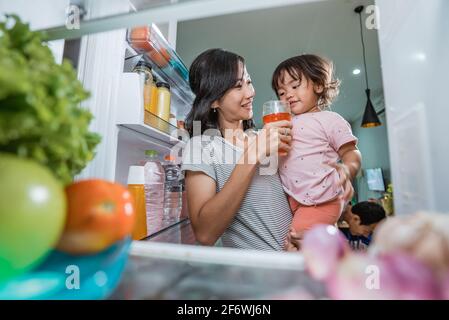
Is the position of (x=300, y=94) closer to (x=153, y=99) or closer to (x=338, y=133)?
(x=338, y=133)

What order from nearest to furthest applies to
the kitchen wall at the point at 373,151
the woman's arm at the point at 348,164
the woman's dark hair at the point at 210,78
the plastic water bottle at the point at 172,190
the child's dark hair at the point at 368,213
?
the woman's arm at the point at 348,164 → the child's dark hair at the point at 368,213 → the woman's dark hair at the point at 210,78 → the plastic water bottle at the point at 172,190 → the kitchen wall at the point at 373,151

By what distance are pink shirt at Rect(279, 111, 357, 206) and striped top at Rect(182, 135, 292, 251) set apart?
0.06 meters

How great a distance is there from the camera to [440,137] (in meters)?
0.34

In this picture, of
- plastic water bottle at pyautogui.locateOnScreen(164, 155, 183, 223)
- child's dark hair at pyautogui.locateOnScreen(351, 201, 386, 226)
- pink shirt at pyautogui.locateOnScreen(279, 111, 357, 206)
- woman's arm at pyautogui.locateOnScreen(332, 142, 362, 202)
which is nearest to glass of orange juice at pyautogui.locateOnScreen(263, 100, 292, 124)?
pink shirt at pyautogui.locateOnScreen(279, 111, 357, 206)

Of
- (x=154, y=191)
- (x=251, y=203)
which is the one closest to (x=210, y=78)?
(x=251, y=203)

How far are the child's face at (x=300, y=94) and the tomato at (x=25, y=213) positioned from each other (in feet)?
3.06

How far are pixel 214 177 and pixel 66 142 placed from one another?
632mm

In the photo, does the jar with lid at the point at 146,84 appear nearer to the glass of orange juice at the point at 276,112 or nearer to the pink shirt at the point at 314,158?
the glass of orange juice at the point at 276,112

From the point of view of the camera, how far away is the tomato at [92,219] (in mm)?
290

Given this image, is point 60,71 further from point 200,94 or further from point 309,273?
point 200,94

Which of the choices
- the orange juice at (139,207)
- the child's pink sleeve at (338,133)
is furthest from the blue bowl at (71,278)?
the child's pink sleeve at (338,133)

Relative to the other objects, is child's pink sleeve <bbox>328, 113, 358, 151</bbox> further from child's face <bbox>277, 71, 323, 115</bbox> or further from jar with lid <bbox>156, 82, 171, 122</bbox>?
jar with lid <bbox>156, 82, 171, 122</bbox>

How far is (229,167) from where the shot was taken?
0.94 m

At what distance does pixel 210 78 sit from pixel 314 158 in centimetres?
51
